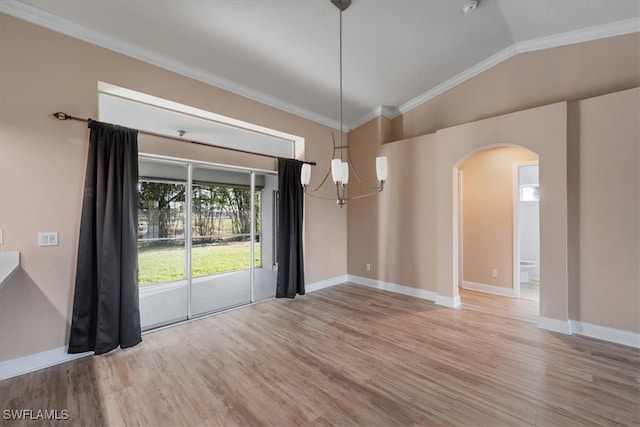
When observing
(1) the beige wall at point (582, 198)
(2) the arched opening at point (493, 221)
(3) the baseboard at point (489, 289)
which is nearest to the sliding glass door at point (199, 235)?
(1) the beige wall at point (582, 198)

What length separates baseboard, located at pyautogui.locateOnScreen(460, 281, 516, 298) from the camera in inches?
180

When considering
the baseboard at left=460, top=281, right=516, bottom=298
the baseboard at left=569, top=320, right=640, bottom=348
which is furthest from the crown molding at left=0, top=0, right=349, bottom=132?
the baseboard at left=569, top=320, right=640, bottom=348

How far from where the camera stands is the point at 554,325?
3.23 meters

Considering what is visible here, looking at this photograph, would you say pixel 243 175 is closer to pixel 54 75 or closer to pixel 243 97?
pixel 243 97

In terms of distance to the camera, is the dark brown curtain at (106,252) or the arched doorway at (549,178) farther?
the arched doorway at (549,178)

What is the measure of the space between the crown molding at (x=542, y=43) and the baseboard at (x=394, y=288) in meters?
3.58

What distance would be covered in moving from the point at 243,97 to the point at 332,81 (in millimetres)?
1424

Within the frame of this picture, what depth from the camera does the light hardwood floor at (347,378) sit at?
1.91 m

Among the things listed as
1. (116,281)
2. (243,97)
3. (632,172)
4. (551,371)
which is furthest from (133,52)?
(632,172)

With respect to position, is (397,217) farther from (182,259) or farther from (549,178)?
(182,259)

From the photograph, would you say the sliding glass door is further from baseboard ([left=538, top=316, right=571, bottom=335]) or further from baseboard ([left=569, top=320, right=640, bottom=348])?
baseboard ([left=569, top=320, right=640, bottom=348])

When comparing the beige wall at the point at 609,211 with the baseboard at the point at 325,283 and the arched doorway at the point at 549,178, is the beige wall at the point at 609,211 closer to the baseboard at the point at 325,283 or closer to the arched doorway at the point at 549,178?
the arched doorway at the point at 549,178

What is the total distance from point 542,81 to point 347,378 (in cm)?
467

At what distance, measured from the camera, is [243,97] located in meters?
4.02
